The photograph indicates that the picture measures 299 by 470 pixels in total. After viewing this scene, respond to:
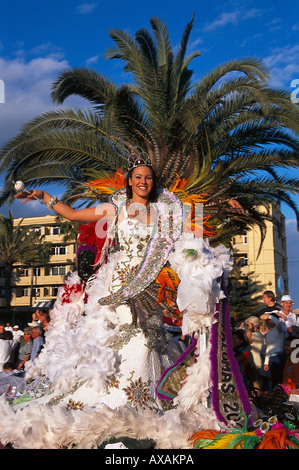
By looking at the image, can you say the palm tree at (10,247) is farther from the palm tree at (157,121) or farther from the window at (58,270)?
the palm tree at (157,121)

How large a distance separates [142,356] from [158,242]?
866 mm

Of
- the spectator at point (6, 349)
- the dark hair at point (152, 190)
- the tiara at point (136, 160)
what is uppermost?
the tiara at point (136, 160)

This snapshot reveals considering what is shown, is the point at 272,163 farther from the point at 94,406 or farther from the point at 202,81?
the point at 94,406

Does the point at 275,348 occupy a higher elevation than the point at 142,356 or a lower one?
lower

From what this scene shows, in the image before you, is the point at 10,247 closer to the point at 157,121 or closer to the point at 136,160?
the point at 157,121

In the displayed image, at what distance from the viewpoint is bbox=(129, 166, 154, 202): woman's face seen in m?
4.13

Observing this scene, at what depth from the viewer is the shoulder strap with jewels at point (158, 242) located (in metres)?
3.88

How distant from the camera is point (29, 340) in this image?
9383mm

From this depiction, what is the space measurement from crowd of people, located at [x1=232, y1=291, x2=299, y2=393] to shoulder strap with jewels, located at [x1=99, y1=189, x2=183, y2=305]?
288 cm

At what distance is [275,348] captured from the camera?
714 centimetres

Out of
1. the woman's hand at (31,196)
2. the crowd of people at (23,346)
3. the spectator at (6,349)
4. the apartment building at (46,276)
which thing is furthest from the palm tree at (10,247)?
the woman's hand at (31,196)

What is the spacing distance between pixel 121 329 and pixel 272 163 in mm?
6873

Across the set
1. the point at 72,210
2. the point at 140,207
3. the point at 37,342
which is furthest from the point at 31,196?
the point at 37,342
